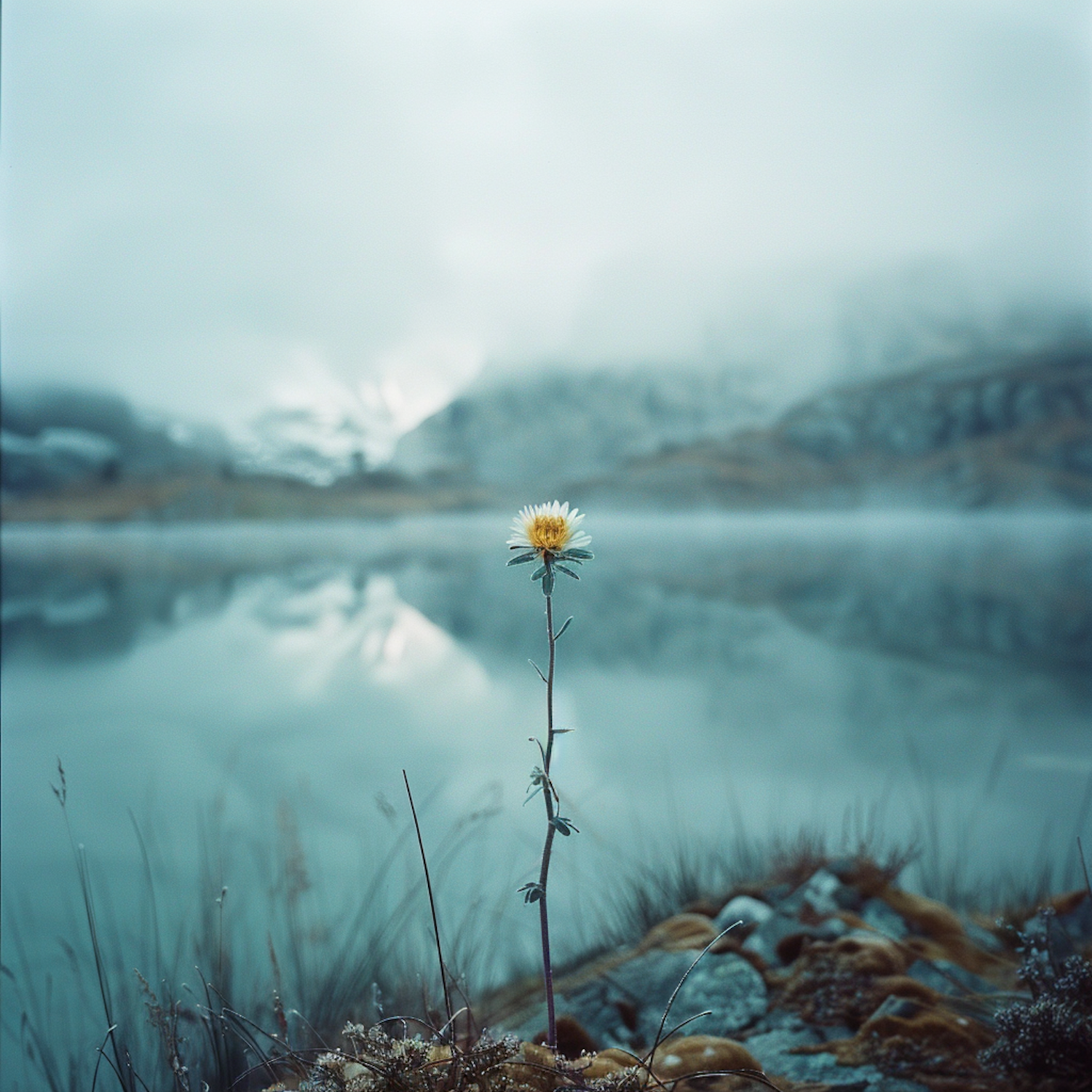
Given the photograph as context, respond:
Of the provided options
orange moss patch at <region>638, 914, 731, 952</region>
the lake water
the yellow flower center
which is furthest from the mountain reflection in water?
the yellow flower center

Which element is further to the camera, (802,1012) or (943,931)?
(943,931)

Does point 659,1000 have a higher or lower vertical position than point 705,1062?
lower

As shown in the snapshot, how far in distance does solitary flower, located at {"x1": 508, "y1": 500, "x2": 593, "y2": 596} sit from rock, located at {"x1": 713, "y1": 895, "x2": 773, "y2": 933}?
1311 mm

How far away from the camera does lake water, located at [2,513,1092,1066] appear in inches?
110

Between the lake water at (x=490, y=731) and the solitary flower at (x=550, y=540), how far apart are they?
19cm

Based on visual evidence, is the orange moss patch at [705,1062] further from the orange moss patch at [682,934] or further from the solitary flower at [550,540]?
the solitary flower at [550,540]

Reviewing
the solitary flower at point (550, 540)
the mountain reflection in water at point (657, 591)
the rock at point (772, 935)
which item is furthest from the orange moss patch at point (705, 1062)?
the mountain reflection in water at point (657, 591)

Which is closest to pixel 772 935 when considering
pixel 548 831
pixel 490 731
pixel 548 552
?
pixel 548 831

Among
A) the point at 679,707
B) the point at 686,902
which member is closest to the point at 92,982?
the point at 686,902

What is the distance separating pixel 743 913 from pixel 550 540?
1.44 m

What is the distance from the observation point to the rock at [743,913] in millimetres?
1866

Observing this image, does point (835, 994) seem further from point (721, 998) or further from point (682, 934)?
point (682, 934)

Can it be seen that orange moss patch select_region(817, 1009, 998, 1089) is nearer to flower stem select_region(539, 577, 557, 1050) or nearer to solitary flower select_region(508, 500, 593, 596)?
flower stem select_region(539, 577, 557, 1050)

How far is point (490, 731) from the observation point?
4.79 metres
